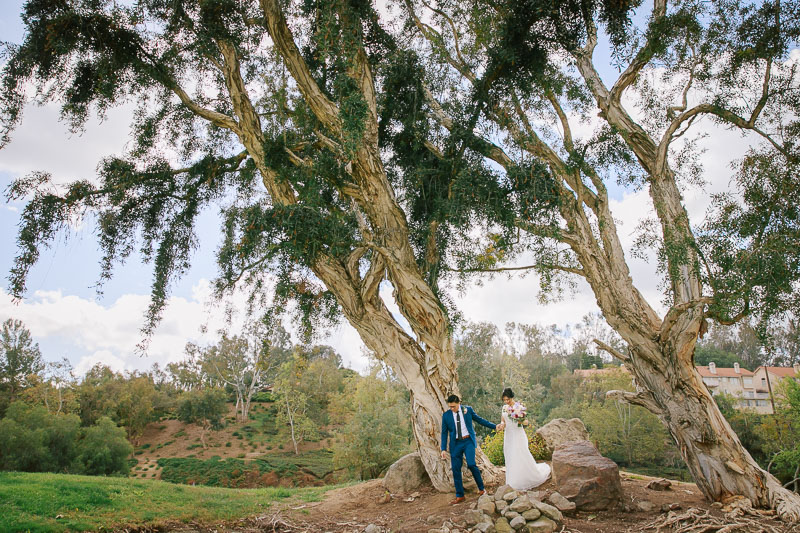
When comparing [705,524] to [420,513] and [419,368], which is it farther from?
[419,368]

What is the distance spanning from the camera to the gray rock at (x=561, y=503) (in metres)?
5.74

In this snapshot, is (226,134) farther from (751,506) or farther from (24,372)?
(24,372)

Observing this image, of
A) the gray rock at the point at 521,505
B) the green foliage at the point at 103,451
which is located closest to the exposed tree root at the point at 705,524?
the gray rock at the point at 521,505

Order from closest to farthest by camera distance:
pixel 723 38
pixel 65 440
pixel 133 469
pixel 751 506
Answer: pixel 751 506 < pixel 723 38 < pixel 65 440 < pixel 133 469

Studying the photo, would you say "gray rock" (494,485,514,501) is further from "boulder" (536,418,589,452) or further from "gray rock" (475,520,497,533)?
"boulder" (536,418,589,452)

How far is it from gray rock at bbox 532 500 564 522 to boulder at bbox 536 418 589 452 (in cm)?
381

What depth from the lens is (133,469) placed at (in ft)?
88.5

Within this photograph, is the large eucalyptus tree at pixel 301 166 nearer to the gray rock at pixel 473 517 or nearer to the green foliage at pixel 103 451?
the gray rock at pixel 473 517

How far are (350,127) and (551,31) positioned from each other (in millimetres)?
3955

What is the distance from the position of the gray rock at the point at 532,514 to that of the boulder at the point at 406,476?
3341mm

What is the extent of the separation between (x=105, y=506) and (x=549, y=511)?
620cm

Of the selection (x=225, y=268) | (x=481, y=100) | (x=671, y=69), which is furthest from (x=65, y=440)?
(x=671, y=69)

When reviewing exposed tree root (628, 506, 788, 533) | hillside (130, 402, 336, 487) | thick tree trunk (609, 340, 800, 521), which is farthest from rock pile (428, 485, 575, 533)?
hillside (130, 402, 336, 487)

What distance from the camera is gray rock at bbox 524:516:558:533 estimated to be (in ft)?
16.9
